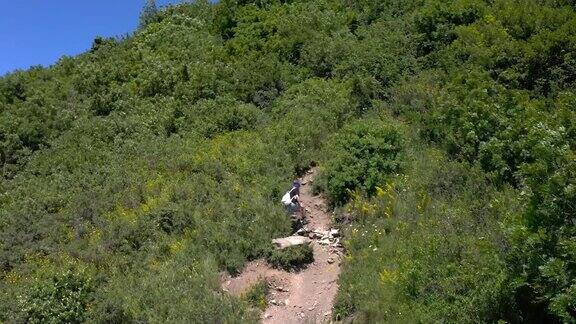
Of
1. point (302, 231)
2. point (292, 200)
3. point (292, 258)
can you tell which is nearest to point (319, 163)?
point (292, 200)

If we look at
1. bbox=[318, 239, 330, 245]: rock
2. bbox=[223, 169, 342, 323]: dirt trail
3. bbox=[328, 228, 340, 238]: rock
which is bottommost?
bbox=[223, 169, 342, 323]: dirt trail

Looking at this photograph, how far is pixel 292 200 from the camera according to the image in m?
12.9

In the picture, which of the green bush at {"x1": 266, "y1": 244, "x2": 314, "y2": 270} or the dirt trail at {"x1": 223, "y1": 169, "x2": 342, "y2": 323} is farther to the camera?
the green bush at {"x1": 266, "y1": 244, "x2": 314, "y2": 270}

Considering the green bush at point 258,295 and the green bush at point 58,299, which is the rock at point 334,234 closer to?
the green bush at point 258,295

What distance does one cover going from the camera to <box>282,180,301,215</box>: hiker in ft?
42.1

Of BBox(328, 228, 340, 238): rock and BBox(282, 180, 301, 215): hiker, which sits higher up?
BBox(282, 180, 301, 215): hiker

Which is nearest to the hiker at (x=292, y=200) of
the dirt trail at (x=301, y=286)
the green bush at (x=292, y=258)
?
the dirt trail at (x=301, y=286)

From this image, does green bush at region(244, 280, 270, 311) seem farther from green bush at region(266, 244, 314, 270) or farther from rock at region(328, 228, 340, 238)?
rock at region(328, 228, 340, 238)

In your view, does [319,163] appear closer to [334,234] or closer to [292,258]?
[334,234]

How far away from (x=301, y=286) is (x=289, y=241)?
1186mm

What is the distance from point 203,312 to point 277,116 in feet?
29.6

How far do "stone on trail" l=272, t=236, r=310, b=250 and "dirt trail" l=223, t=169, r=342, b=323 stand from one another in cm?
27

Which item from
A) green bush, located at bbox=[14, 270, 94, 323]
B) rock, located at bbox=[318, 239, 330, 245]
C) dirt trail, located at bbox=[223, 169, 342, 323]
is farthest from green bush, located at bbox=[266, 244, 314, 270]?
green bush, located at bbox=[14, 270, 94, 323]

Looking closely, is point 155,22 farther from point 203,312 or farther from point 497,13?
point 203,312
